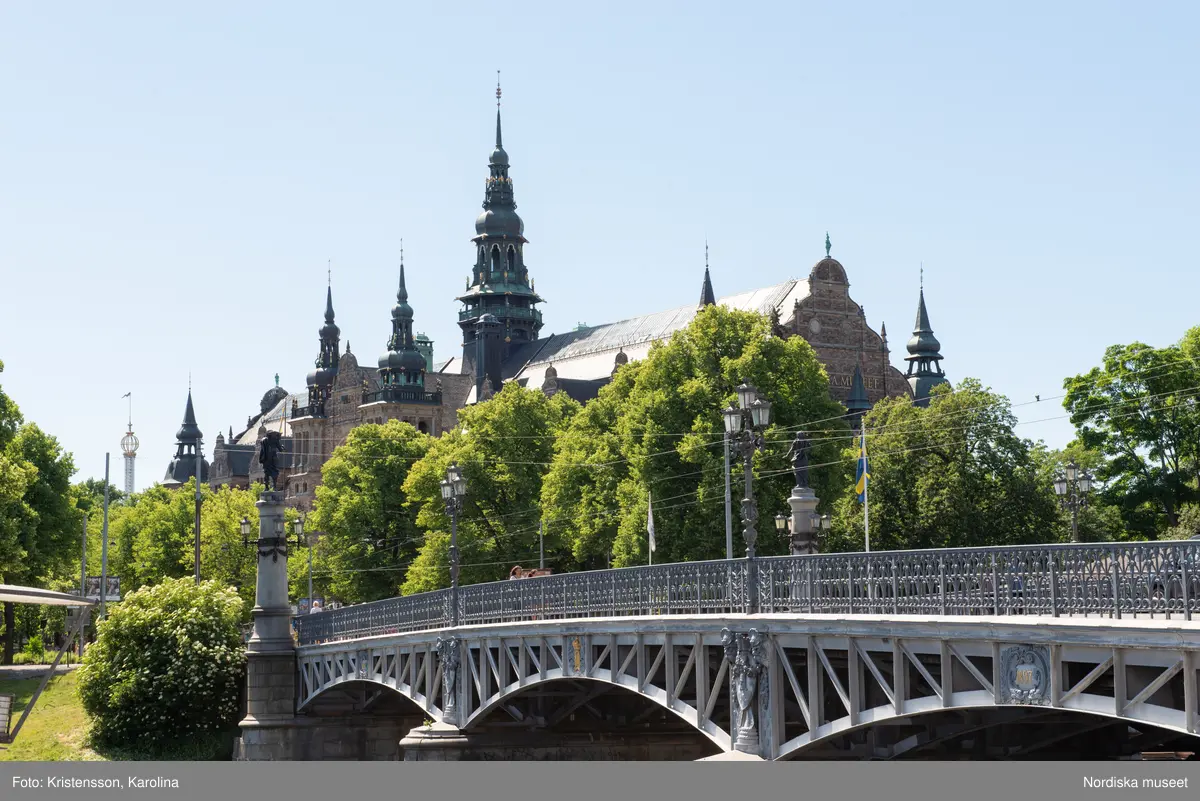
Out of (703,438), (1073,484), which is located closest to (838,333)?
(703,438)

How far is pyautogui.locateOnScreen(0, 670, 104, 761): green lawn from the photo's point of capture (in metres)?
50.8

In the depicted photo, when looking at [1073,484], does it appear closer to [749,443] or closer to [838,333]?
[749,443]

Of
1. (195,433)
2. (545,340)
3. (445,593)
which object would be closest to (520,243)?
(545,340)

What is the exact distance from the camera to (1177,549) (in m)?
18.6

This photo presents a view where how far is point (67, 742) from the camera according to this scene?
52469mm

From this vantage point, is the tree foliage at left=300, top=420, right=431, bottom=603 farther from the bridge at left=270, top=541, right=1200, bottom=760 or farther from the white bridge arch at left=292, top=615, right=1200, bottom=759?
the white bridge arch at left=292, top=615, right=1200, bottom=759

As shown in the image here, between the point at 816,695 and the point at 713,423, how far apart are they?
105ft

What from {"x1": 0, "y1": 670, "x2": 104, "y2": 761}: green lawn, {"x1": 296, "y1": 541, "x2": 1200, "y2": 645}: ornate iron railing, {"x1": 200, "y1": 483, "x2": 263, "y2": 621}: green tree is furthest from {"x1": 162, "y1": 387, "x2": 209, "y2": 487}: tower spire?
{"x1": 296, "y1": 541, "x2": 1200, "y2": 645}: ornate iron railing

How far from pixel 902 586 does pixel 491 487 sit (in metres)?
54.0

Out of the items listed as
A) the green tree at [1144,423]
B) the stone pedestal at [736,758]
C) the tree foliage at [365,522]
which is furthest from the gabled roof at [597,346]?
the stone pedestal at [736,758]

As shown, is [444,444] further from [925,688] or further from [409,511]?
[925,688]

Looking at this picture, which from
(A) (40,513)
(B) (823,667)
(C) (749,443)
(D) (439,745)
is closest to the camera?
(B) (823,667)
